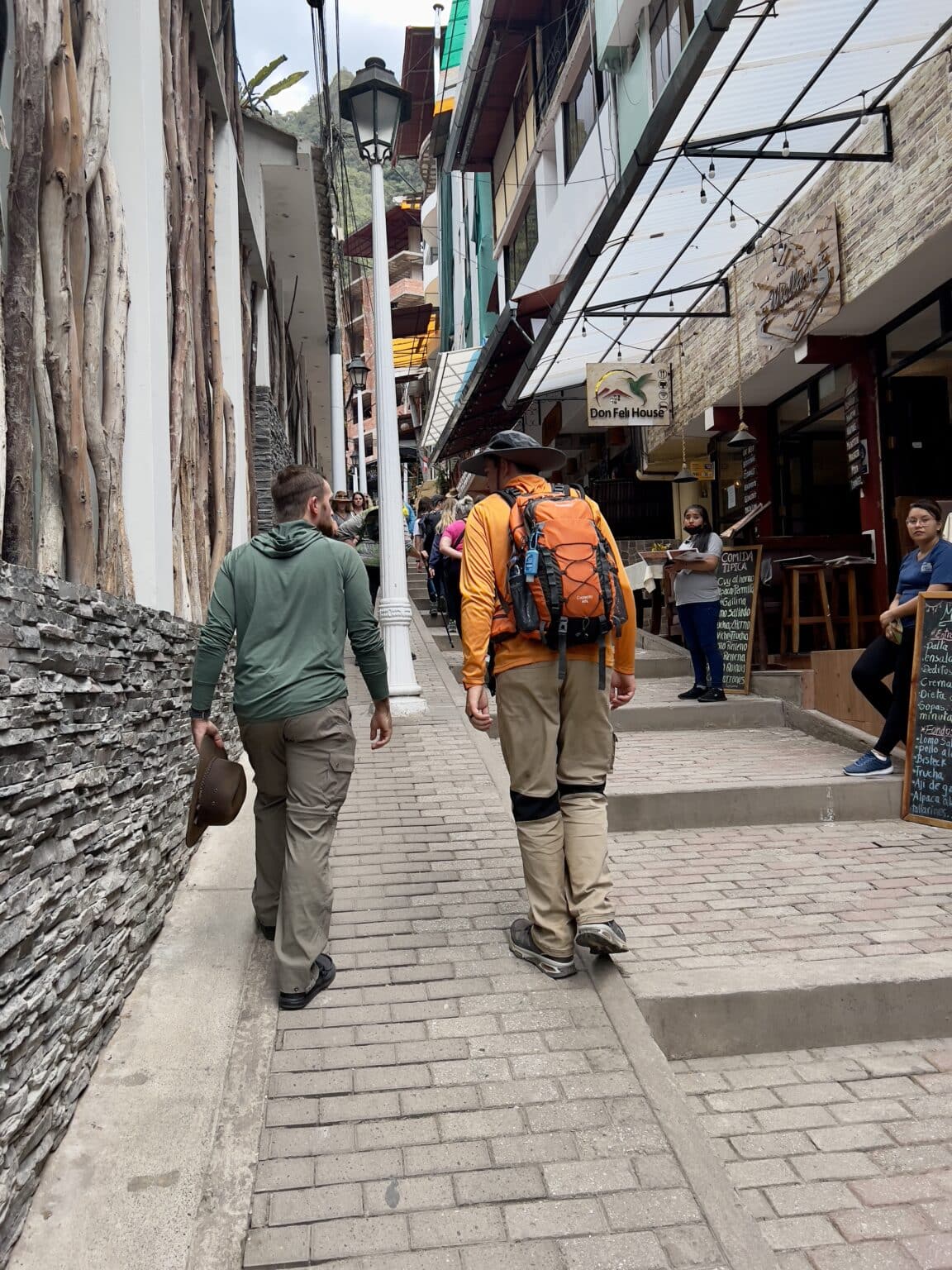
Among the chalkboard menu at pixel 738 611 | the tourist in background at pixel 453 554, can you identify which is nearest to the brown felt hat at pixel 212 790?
the tourist in background at pixel 453 554

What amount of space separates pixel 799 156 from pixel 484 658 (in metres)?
6.49

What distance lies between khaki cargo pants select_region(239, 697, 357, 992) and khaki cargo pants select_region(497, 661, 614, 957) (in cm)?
65

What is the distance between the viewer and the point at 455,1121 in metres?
2.84

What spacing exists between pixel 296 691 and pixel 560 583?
1.03 metres

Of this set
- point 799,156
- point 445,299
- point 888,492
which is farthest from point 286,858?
point 445,299

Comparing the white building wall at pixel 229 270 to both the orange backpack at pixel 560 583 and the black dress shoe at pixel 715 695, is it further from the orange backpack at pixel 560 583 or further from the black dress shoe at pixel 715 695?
the orange backpack at pixel 560 583

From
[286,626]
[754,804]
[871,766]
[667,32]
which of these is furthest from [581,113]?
[286,626]

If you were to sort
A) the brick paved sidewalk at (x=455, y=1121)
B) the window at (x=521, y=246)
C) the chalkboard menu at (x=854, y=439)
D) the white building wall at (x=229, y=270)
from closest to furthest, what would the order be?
the brick paved sidewalk at (x=455, y=1121) < the white building wall at (x=229, y=270) < the chalkboard menu at (x=854, y=439) < the window at (x=521, y=246)

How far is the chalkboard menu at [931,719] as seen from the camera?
557 centimetres

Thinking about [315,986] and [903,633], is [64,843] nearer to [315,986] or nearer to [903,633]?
[315,986]

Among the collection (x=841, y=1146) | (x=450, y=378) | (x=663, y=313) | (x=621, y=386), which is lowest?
(x=841, y=1146)

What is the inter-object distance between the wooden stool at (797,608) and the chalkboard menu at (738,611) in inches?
17.6

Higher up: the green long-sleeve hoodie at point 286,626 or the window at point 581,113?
the window at point 581,113

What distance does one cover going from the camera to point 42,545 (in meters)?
3.35
